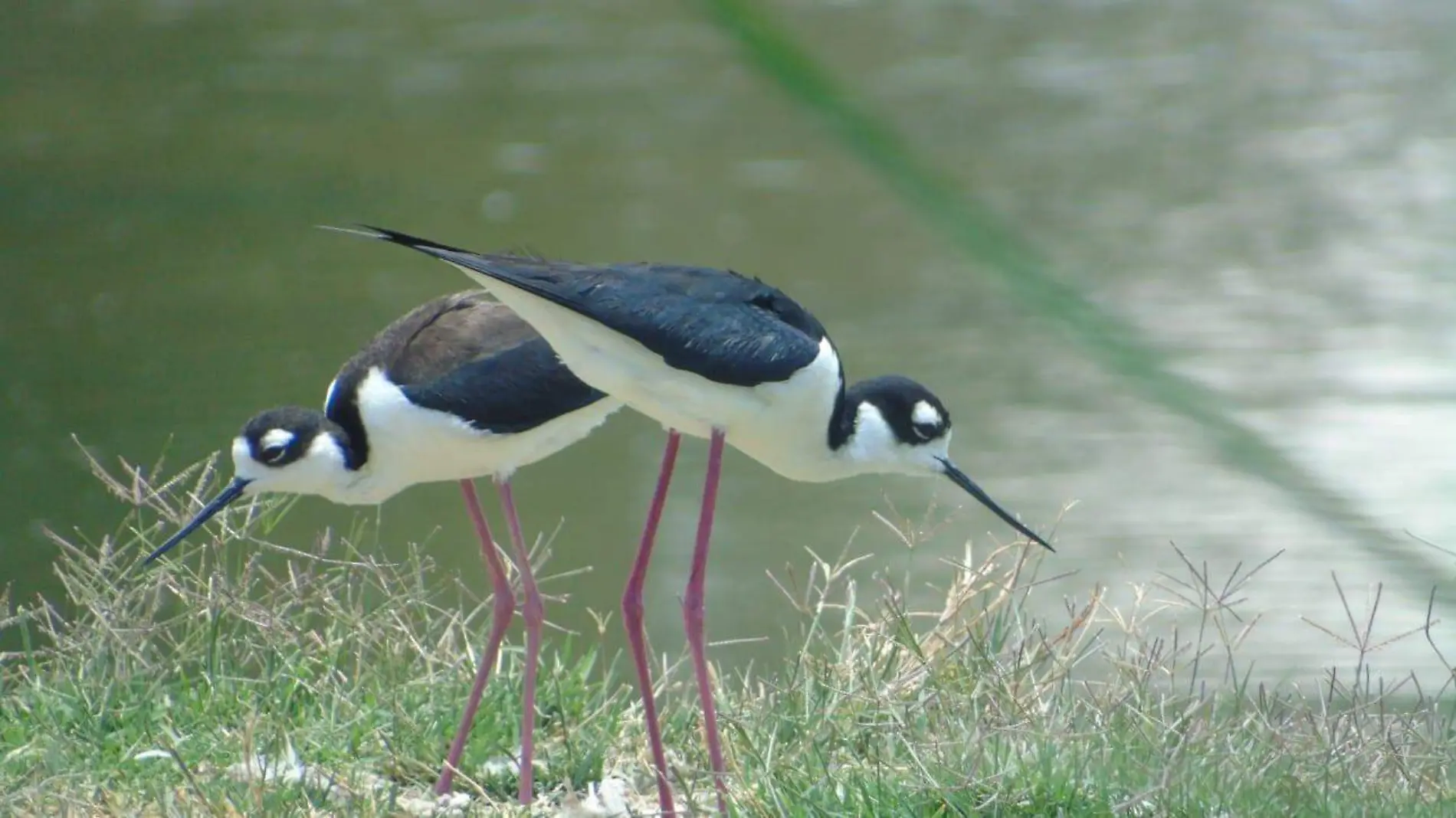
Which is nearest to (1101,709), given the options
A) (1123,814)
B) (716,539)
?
(1123,814)

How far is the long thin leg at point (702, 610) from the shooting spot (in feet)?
10.2

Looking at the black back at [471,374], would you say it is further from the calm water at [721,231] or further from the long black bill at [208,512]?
the calm water at [721,231]

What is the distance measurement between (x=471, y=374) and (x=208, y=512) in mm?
588

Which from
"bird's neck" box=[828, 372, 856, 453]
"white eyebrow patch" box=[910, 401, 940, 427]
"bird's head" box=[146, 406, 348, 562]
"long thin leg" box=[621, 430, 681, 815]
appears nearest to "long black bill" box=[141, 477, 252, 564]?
"bird's head" box=[146, 406, 348, 562]

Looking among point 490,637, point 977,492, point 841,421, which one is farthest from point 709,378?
point 490,637

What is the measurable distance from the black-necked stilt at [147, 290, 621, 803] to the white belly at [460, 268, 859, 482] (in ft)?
0.93

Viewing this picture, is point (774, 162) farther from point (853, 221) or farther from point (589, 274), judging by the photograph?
point (589, 274)

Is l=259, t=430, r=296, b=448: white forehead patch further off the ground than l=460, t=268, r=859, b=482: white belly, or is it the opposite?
l=460, t=268, r=859, b=482: white belly

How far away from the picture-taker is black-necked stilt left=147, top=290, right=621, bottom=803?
3.31m

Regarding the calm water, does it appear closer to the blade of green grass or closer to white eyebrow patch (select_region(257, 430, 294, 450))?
white eyebrow patch (select_region(257, 430, 294, 450))

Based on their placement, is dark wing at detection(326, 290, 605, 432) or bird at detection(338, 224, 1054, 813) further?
dark wing at detection(326, 290, 605, 432)

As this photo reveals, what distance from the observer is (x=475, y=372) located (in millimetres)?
3334

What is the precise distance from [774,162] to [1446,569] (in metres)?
8.57

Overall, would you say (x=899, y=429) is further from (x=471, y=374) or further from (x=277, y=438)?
(x=277, y=438)
